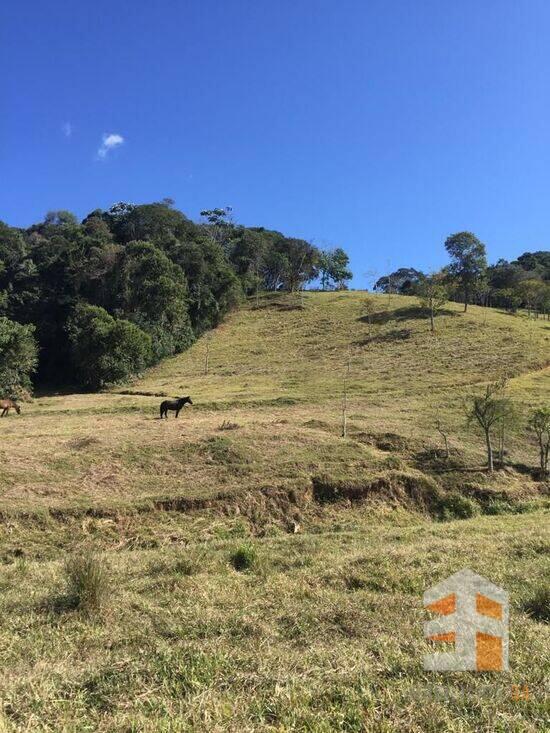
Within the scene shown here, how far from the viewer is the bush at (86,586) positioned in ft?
20.2

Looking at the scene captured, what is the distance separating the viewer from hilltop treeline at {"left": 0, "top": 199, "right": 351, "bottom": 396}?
A: 155ft

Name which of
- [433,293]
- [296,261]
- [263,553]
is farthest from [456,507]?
[296,261]

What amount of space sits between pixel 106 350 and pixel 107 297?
Answer: 51.2 feet

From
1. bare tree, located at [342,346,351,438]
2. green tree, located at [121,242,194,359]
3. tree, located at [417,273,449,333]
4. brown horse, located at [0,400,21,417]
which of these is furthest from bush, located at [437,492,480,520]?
tree, located at [417,273,449,333]

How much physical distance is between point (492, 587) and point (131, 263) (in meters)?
59.3

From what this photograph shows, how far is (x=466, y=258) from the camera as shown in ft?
214

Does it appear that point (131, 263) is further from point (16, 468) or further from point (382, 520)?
point (382, 520)

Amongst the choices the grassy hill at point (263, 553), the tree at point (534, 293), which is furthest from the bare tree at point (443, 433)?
the tree at point (534, 293)

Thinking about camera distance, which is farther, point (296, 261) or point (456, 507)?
point (296, 261)

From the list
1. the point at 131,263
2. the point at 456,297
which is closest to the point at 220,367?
the point at 131,263

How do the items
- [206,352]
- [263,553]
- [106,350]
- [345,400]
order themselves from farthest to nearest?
[206,352], [106,350], [345,400], [263,553]

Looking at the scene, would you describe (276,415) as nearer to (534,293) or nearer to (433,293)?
(433,293)

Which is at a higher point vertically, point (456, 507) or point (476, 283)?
point (476, 283)

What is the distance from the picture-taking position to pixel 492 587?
692 cm
